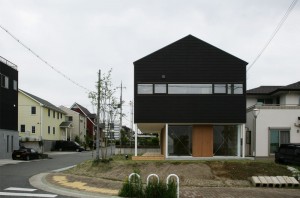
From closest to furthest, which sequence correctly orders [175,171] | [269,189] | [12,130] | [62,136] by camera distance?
[269,189] < [175,171] < [12,130] < [62,136]

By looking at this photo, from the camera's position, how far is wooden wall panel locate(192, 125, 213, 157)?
32.1 meters

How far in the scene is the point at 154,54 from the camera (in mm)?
32625

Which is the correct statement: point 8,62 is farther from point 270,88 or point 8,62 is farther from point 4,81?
point 270,88

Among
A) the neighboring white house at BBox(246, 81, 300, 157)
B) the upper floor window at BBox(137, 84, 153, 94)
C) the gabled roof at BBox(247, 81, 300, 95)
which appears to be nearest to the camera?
the upper floor window at BBox(137, 84, 153, 94)

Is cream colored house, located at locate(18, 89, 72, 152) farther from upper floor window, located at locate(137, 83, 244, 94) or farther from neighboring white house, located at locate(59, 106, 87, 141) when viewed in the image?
upper floor window, located at locate(137, 83, 244, 94)

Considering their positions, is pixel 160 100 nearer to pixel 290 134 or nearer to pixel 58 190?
pixel 290 134

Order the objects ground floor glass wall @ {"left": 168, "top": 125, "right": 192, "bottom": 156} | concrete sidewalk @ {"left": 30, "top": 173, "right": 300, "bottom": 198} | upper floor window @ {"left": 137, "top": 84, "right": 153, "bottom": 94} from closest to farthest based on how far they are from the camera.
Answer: concrete sidewalk @ {"left": 30, "top": 173, "right": 300, "bottom": 198}, ground floor glass wall @ {"left": 168, "top": 125, "right": 192, "bottom": 156}, upper floor window @ {"left": 137, "top": 84, "right": 153, "bottom": 94}

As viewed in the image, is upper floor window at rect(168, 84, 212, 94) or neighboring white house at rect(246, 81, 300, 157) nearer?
upper floor window at rect(168, 84, 212, 94)

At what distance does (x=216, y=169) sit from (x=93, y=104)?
1231cm

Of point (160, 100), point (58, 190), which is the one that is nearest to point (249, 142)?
point (160, 100)

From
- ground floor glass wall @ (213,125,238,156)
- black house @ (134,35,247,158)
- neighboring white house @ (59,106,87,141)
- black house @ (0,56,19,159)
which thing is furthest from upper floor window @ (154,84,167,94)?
neighboring white house @ (59,106,87,141)

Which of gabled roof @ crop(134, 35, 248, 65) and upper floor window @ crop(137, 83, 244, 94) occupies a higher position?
gabled roof @ crop(134, 35, 248, 65)

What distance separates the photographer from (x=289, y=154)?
2858 cm

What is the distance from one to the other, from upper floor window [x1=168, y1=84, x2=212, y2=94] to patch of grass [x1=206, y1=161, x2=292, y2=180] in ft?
23.5
